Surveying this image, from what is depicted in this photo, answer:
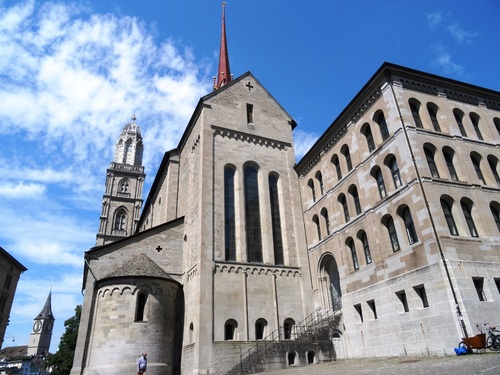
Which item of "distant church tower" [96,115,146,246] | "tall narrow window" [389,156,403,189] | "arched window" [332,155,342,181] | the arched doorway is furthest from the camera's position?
"distant church tower" [96,115,146,246]

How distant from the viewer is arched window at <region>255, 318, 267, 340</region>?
20.4 meters

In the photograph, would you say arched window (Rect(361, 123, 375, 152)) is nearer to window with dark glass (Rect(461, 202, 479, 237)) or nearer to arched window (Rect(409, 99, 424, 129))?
arched window (Rect(409, 99, 424, 129))

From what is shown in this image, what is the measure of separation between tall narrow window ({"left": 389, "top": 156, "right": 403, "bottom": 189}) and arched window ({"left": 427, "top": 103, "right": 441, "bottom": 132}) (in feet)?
9.25

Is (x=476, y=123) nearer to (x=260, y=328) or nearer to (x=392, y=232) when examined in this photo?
(x=392, y=232)

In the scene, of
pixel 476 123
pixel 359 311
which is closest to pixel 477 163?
pixel 476 123

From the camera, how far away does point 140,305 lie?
2066cm

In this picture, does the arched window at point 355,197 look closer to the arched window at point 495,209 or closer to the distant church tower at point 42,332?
the arched window at point 495,209

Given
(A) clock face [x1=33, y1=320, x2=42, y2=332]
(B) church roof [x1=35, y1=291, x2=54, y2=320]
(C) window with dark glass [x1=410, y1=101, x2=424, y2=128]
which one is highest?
(B) church roof [x1=35, y1=291, x2=54, y2=320]

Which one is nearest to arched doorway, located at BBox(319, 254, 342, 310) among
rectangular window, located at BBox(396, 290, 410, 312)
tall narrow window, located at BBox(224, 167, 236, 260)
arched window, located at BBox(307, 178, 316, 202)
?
arched window, located at BBox(307, 178, 316, 202)

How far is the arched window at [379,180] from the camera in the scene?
718 inches

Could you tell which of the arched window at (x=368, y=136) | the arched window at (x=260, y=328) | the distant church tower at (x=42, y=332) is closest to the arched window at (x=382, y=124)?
the arched window at (x=368, y=136)

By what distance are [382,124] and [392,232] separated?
228 inches

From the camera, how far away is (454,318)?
12.9m

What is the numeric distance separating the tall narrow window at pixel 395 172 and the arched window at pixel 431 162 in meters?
1.39
